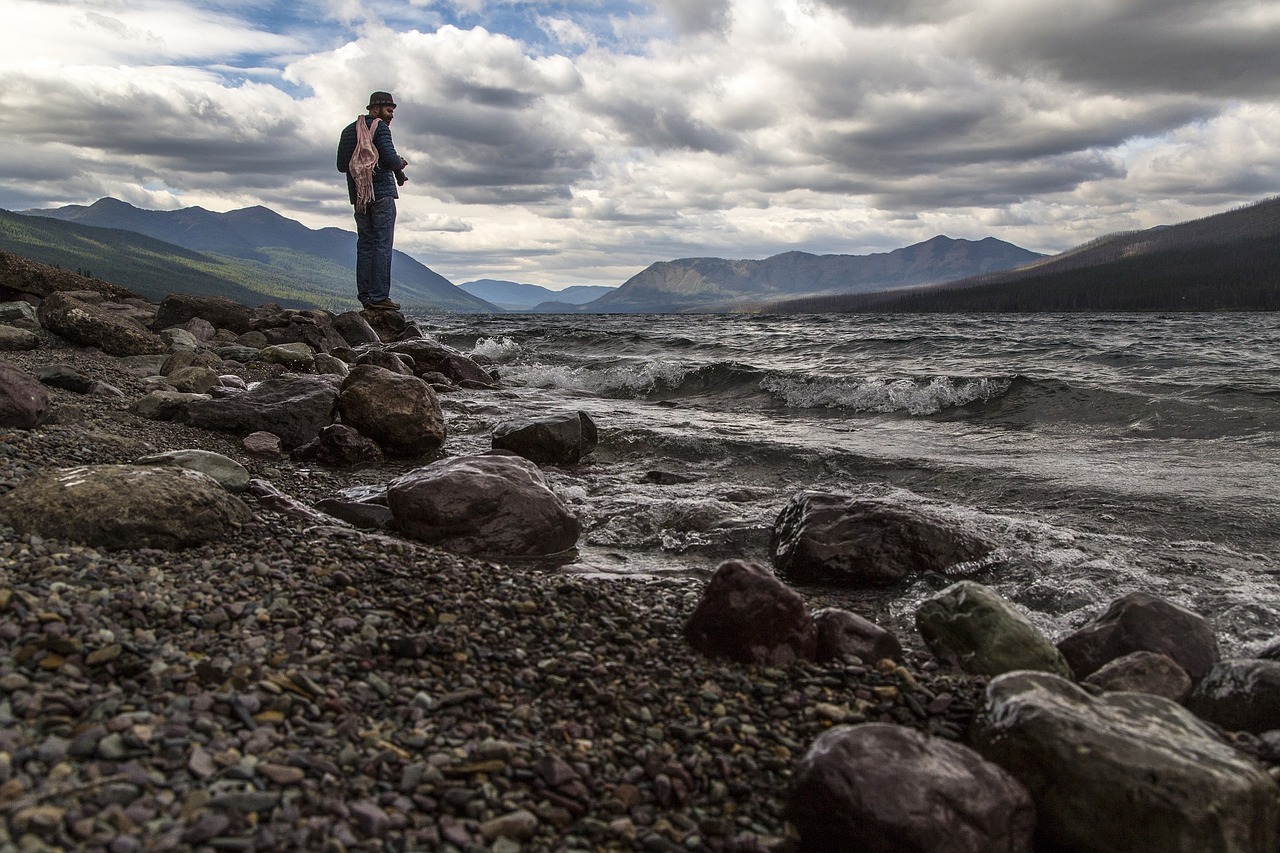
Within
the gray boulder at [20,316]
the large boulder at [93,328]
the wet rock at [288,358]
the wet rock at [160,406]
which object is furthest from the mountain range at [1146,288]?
the wet rock at [160,406]

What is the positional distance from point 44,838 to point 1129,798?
10.2 ft

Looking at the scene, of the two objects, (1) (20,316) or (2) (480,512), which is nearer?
(2) (480,512)

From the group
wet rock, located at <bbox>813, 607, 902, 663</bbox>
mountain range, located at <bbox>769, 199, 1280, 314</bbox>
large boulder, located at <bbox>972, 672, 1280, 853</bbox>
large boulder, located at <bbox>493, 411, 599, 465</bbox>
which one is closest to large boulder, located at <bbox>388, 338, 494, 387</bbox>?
large boulder, located at <bbox>493, 411, 599, 465</bbox>

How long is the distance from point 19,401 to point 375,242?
36.5 feet

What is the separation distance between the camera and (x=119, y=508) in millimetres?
4117

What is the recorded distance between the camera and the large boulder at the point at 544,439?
29.3 feet

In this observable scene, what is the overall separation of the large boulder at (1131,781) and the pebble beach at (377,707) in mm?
546

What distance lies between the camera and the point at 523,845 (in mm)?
2383

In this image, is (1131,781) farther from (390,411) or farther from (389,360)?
(389,360)

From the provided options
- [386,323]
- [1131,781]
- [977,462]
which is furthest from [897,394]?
[386,323]

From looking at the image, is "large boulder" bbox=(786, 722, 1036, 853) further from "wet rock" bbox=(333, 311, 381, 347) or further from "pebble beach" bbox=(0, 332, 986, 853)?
"wet rock" bbox=(333, 311, 381, 347)

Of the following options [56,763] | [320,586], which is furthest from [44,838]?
[320,586]

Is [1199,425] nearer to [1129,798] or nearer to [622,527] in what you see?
[622,527]

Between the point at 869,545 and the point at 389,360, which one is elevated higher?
the point at 389,360
